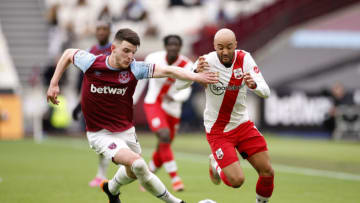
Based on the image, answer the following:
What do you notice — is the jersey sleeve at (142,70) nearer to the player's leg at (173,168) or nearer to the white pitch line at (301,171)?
the player's leg at (173,168)

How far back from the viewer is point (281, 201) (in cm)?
900

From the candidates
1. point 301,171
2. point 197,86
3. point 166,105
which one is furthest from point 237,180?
point 197,86

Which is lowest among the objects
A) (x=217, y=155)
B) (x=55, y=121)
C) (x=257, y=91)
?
(x=55, y=121)

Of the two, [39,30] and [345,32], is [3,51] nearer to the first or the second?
[39,30]

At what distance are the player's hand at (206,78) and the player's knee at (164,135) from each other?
3494mm

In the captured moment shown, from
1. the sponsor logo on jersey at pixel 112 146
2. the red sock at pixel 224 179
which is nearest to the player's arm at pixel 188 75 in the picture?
the sponsor logo on jersey at pixel 112 146

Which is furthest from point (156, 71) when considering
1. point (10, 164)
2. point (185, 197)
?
point (10, 164)

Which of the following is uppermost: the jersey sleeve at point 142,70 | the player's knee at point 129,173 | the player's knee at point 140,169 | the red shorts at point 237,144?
the jersey sleeve at point 142,70

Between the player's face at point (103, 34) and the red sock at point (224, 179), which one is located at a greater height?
the player's face at point (103, 34)

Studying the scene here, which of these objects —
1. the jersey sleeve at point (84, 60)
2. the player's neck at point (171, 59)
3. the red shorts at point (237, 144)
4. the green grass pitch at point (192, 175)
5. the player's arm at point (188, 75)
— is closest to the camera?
the player's arm at point (188, 75)

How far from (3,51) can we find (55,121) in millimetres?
3377

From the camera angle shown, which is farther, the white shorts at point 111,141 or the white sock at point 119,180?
the white sock at point 119,180

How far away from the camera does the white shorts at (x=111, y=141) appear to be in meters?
7.66

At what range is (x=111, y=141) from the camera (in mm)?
7711
